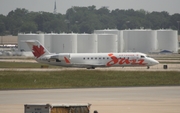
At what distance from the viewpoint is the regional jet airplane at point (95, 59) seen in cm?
8325

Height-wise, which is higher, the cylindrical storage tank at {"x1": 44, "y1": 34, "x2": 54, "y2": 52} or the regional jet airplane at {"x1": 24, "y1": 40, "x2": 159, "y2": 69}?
the cylindrical storage tank at {"x1": 44, "y1": 34, "x2": 54, "y2": 52}

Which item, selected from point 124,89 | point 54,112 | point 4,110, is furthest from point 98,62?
point 54,112

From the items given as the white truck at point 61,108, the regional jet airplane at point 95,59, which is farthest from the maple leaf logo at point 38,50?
the white truck at point 61,108

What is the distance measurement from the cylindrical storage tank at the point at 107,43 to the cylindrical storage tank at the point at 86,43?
2.43 m

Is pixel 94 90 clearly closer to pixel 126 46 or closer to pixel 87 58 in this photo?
pixel 87 58

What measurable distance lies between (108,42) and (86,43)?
6.07m

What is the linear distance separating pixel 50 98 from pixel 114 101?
5.21 m

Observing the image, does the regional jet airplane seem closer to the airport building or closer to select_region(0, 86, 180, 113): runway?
select_region(0, 86, 180, 113): runway

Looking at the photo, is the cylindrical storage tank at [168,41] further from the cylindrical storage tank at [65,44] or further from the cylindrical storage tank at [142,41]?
the cylindrical storage tank at [65,44]

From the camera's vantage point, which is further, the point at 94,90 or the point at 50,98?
the point at 94,90

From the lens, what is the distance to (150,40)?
537 feet

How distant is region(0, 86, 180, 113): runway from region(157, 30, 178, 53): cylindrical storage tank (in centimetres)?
11713

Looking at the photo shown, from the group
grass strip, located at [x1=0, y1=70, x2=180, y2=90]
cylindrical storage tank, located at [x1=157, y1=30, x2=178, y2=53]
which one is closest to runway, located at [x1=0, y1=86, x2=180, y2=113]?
grass strip, located at [x1=0, y1=70, x2=180, y2=90]

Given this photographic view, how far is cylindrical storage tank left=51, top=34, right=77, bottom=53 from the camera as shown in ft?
493
